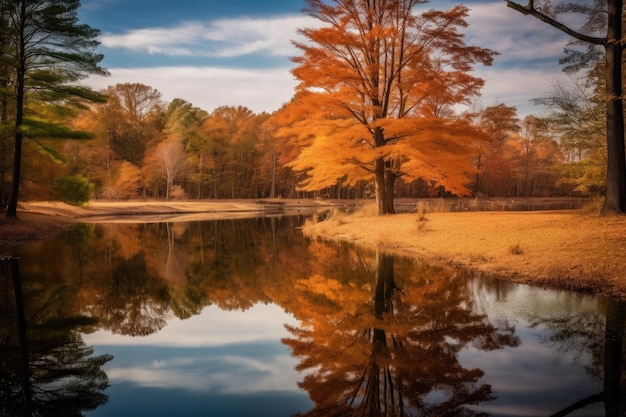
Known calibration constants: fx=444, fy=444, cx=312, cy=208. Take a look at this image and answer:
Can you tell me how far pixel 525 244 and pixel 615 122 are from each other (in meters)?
5.82

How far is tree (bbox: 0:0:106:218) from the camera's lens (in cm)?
2134

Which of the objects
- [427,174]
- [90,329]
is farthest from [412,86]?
[90,329]

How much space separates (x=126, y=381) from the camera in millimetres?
5555

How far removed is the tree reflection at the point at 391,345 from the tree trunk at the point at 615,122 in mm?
7864

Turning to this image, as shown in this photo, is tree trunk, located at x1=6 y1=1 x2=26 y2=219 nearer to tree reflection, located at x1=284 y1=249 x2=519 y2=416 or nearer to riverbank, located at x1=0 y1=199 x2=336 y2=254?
riverbank, located at x1=0 y1=199 x2=336 y2=254

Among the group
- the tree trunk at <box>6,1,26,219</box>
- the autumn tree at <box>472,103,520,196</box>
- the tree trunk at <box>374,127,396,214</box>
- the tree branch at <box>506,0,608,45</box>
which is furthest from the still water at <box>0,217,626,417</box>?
the autumn tree at <box>472,103,520,196</box>

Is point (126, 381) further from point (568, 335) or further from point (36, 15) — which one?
point (36, 15)

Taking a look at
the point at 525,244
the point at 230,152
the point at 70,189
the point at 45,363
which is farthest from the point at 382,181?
the point at 230,152

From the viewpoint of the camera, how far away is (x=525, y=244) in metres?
13.1

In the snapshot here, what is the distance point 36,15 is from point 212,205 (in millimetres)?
32410

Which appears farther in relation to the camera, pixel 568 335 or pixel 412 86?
pixel 412 86

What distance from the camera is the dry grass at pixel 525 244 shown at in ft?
33.4

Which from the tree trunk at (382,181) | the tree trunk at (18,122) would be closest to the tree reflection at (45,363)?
the tree trunk at (18,122)

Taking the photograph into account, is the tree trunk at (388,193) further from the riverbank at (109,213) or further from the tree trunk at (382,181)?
the riverbank at (109,213)
